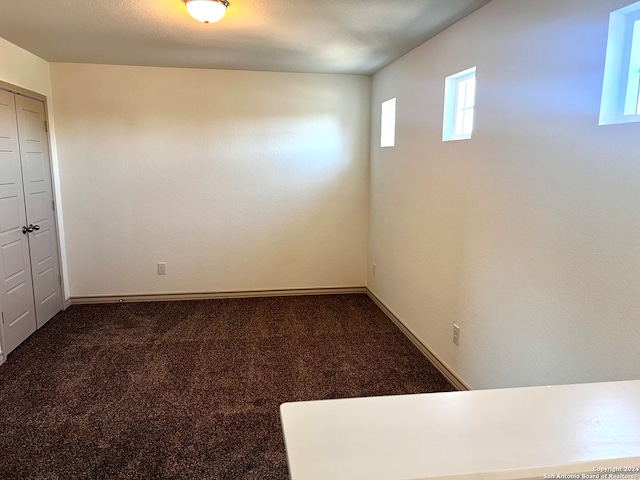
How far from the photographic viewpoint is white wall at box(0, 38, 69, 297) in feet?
10.9

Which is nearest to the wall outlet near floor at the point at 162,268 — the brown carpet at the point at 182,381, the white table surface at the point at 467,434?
the brown carpet at the point at 182,381

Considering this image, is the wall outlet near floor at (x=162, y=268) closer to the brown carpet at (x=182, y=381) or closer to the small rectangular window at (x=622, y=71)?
the brown carpet at (x=182, y=381)

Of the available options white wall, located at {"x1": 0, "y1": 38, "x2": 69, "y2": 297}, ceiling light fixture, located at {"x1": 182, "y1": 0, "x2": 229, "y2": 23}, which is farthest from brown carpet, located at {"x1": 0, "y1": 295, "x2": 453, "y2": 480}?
ceiling light fixture, located at {"x1": 182, "y1": 0, "x2": 229, "y2": 23}

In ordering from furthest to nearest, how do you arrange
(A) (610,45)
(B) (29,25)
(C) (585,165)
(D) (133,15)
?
(B) (29,25) < (D) (133,15) < (C) (585,165) < (A) (610,45)

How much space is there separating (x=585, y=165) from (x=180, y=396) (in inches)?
102

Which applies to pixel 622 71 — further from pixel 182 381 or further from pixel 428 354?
pixel 182 381

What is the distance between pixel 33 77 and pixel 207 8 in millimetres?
2400

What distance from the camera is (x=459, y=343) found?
2842mm

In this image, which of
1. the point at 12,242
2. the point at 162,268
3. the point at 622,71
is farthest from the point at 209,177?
the point at 622,71

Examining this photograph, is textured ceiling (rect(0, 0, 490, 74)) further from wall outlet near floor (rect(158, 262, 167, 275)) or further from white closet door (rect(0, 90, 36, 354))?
wall outlet near floor (rect(158, 262, 167, 275))

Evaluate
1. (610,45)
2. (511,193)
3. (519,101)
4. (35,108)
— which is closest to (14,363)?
(35,108)

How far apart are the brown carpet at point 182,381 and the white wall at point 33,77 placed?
1.04m

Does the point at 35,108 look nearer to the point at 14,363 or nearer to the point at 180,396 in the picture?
the point at 14,363

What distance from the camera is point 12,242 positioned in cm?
342
